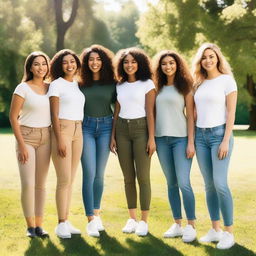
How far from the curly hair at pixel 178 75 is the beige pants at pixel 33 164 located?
1.40 meters

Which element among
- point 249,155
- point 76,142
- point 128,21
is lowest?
point 249,155

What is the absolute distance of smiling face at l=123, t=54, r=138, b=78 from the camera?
5688mm

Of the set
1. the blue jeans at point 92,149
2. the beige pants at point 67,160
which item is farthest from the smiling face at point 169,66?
the beige pants at point 67,160

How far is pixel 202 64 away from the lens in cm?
539

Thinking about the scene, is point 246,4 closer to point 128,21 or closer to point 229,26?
point 229,26

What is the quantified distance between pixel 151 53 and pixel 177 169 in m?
25.3

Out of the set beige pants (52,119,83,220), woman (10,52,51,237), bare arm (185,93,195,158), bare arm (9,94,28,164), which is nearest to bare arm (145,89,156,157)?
bare arm (185,93,195,158)

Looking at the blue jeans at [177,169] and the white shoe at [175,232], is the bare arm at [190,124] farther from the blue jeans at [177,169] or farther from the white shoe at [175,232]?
the white shoe at [175,232]

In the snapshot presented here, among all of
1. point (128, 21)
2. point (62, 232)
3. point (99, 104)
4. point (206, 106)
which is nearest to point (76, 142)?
point (99, 104)

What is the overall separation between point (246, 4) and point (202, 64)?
1879 cm

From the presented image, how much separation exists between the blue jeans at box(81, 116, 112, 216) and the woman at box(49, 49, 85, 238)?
0.11 metres

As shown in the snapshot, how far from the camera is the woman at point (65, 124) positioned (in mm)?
5453

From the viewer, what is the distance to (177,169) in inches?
214

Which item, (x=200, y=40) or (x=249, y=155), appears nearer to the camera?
(x=249, y=155)
